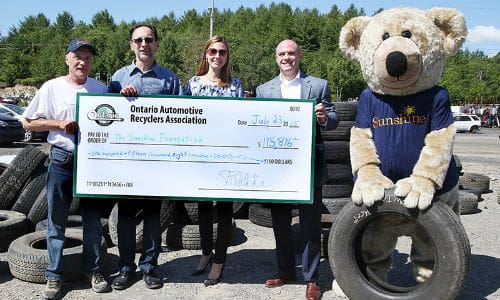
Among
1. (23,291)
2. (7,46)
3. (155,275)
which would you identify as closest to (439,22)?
(155,275)

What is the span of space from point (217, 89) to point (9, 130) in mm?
14087

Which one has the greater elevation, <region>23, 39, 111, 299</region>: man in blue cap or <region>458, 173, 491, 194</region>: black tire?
<region>23, 39, 111, 299</region>: man in blue cap

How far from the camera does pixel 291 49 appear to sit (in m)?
4.05

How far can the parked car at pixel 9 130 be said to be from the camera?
15943 mm

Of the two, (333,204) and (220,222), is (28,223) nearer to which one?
(220,222)

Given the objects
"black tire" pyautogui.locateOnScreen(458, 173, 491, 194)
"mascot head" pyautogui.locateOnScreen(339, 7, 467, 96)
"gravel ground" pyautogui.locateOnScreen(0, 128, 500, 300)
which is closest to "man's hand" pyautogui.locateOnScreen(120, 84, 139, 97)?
"gravel ground" pyautogui.locateOnScreen(0, 128, 500, 300)

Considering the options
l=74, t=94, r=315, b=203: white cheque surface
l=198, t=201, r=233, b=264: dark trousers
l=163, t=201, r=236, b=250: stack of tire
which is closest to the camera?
l=74, t=94, r=315, b=203: white cheque surface

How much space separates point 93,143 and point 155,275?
133 cm

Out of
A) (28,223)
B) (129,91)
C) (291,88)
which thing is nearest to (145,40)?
(129,91)

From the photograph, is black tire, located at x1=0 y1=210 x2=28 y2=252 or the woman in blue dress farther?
black tire, located at x1=0 y1=210 x2=28 y2=252

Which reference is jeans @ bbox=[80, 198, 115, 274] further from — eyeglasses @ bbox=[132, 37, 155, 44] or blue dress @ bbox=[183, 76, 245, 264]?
eyeglasses @ bbox=[132, 37, 155, 44]

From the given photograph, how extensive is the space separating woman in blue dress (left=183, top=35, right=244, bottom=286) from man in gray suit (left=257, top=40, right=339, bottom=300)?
0.35 metres

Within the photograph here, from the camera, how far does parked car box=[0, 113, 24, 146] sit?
15.9 meters

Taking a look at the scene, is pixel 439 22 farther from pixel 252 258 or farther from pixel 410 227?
pixel 252 258
